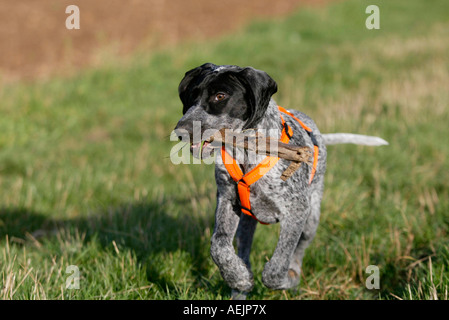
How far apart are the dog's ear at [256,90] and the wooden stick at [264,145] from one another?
0.33 ft

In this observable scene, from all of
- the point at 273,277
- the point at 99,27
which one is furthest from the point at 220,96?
the point at 99,27

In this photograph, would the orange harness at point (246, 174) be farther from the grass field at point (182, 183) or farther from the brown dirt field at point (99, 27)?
the brown dirt field at point (99, 27)

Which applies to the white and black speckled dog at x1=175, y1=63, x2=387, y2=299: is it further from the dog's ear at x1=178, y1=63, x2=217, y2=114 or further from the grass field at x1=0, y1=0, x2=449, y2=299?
the grass field at x1=0, y1=0, x2=449, y2=299

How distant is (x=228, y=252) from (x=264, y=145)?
2.42ft

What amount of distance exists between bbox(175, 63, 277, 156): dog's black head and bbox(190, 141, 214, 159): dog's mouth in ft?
0.36

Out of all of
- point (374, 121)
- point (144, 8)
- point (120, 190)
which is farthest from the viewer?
point (144, 8)

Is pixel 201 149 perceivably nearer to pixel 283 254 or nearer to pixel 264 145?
pixel 264 145

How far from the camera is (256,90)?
2826 mm

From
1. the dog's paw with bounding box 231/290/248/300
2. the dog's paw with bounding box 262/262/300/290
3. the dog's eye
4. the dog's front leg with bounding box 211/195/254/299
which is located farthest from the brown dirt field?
the dog's paw with bounding box 262/262/300/290

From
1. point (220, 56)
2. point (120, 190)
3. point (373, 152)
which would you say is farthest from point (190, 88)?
point (220, 56)

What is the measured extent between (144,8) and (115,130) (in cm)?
1263

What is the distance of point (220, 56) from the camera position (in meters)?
12.8

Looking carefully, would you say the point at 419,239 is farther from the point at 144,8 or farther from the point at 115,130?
the point at 144,8

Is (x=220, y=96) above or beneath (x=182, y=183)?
above
